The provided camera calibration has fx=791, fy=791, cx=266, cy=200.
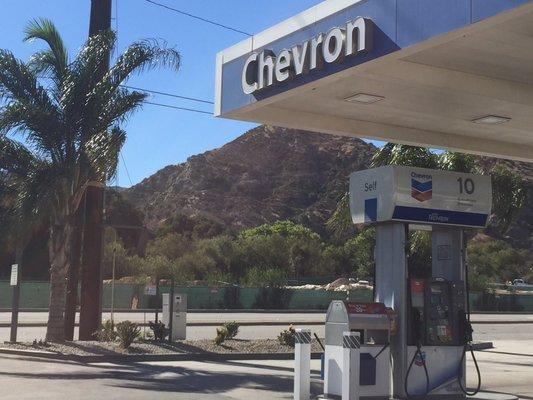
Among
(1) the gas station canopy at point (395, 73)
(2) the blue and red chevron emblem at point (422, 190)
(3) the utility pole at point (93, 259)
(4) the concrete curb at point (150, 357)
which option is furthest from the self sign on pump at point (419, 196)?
(3) the utility pole at point (93, 259)

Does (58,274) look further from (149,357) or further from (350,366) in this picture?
(350,366)

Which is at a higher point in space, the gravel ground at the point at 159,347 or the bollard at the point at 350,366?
the bollard at the point at 350,366

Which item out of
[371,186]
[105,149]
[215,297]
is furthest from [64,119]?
[215,297]

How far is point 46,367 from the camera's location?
51.9ft

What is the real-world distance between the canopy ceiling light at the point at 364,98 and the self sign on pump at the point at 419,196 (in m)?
1.49

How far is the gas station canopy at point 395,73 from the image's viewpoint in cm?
992

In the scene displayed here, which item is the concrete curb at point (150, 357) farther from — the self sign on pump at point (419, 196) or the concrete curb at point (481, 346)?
the self sign on pump at point (419, 196)

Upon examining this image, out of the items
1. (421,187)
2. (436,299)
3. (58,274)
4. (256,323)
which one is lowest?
(256,323)

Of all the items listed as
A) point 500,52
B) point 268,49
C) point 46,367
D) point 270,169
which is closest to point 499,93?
point 500,52

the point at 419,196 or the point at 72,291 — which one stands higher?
the point at 419,196

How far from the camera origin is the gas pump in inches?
455

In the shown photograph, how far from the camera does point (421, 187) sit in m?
A: 11.9

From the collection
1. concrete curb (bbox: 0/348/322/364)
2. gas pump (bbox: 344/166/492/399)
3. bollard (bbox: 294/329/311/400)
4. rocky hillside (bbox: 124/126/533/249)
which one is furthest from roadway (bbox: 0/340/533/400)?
rocky hillside (bbox: 124/126/533/249)

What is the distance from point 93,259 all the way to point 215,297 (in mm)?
27850
